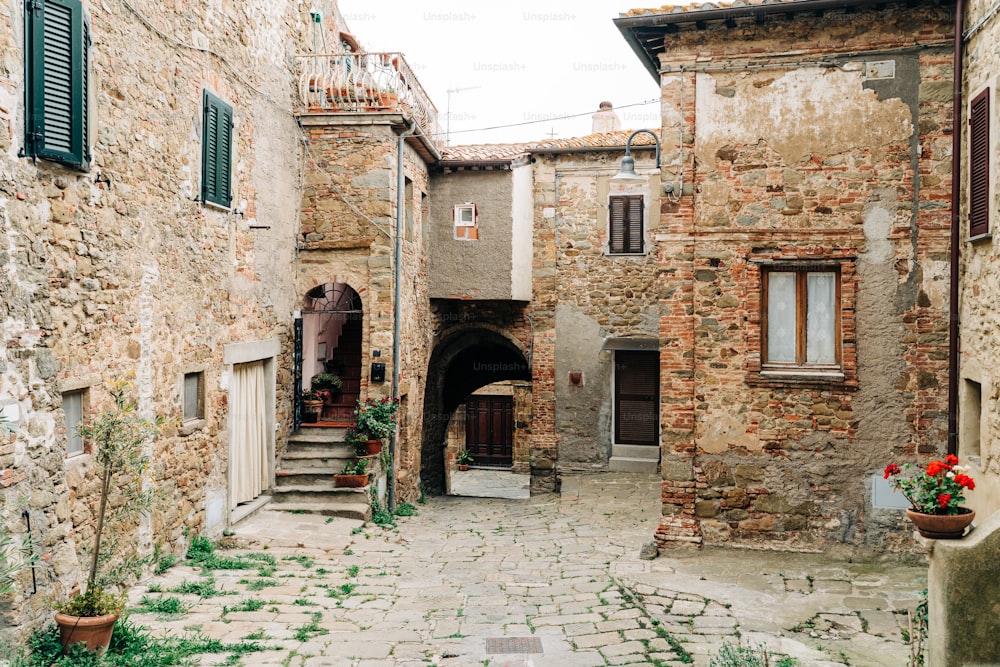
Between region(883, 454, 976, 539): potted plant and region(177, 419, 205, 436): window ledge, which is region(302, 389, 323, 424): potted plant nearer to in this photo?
region(177, 419, 205, 436): window ledge

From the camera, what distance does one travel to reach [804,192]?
888 centimetres

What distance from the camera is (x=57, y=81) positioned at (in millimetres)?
6359

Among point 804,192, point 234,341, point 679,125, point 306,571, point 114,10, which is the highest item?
point 114,10

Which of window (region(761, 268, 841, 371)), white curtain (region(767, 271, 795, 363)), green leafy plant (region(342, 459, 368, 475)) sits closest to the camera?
window (region(761, 268, 841, 371))

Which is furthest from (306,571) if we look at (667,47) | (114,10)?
(667,47)

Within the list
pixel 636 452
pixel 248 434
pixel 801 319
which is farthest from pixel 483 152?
pixel 801 319

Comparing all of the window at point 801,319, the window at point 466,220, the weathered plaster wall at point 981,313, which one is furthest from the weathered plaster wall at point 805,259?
the window at point 466,220

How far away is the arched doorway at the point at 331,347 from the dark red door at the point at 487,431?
41.5ft

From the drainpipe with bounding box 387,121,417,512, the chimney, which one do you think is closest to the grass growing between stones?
the drainpipe with bounding box 387,121,417,512

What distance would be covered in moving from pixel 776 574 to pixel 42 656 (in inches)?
270

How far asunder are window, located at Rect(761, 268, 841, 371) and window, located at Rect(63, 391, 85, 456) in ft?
23.6

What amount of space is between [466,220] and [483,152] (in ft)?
5.74

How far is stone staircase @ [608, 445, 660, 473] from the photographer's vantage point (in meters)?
15.5

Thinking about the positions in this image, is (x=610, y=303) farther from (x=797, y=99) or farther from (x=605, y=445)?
(x=797, y=99)
